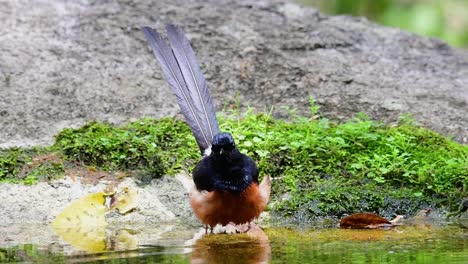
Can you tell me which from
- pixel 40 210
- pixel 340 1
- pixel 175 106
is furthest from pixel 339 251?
pixel 340 1

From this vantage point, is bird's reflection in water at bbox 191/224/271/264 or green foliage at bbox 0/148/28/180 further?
green foliage at bbox 0/148/28/180

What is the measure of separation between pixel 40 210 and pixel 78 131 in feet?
2.60

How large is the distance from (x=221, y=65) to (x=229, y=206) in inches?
92.3

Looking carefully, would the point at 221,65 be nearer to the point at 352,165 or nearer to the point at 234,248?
the point at 352,165

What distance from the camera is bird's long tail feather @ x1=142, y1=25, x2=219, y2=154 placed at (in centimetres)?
525

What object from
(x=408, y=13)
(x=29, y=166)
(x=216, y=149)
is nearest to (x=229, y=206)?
(x=216, y=149)

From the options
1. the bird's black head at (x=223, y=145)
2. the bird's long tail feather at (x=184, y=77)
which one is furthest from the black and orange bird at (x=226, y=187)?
the bird's long tail feather at (x=184, y=77)

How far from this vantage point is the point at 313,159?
203 inches

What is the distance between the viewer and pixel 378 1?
10406mm

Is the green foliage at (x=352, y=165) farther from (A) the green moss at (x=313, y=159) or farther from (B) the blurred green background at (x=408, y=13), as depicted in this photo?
(B) the blurred green background at (x=408, y=13)

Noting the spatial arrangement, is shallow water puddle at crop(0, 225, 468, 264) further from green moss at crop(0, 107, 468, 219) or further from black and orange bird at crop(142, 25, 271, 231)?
green moss at crop(0, 107, 468, 219)

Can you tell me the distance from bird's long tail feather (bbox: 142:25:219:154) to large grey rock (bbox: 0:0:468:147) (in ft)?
2.54

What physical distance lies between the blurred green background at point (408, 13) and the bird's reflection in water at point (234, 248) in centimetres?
599

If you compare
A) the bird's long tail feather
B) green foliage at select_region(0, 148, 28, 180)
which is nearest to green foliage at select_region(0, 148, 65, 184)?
green foliage at select_region(0, 148, 28, 180)
